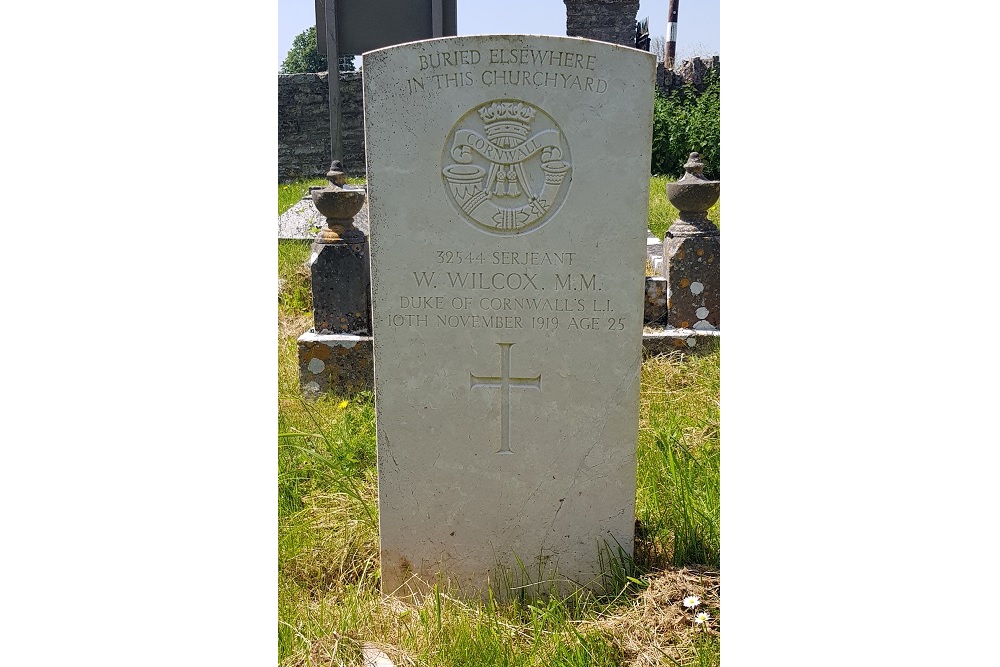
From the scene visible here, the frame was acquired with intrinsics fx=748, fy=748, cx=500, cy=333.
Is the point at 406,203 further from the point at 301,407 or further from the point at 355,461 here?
the point at 301,407

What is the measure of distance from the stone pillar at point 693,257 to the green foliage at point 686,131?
602 cm

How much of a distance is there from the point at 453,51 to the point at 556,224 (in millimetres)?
653

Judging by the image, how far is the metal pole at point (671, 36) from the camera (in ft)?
47.0

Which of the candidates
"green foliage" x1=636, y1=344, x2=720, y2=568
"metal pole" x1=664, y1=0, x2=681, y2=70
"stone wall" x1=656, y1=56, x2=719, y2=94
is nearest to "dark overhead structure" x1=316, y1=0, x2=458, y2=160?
"green foliage" x1=636, y1=344, x2=720, y2=568

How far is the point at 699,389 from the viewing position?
13.9ft

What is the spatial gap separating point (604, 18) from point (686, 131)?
2974 mm

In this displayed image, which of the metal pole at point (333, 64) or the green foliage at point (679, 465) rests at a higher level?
the metal pole at point (333, 64)

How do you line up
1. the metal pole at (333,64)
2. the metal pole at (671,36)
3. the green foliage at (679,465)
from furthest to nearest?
the metal pole at (671,36), the metal pole at (333,64), the green foliage at (679,465)

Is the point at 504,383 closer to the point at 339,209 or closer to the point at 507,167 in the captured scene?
the point at 507,167

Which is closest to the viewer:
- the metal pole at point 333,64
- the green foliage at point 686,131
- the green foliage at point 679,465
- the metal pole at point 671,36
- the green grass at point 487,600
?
the green grass at point 487,600

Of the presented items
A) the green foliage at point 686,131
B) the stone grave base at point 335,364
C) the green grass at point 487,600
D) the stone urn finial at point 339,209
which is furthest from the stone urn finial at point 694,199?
the green foliage at point 686,131

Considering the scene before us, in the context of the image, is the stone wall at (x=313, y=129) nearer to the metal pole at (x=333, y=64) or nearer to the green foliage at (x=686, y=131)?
the green foliage at (x=686, y=131)

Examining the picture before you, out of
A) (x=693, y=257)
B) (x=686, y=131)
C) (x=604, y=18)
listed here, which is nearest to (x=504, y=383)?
(x=693, y=257)

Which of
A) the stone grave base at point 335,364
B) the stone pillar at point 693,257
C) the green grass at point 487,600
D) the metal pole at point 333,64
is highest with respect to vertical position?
the metal pole at point 333,64
